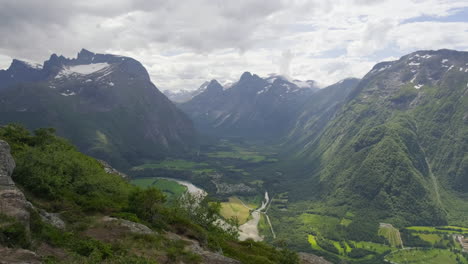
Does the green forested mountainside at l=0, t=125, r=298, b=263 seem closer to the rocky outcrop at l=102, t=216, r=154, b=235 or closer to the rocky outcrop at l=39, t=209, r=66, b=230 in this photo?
the rocky outcrop at l=102, t=216, r=154, b=235

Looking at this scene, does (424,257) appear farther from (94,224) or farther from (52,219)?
(52,219)

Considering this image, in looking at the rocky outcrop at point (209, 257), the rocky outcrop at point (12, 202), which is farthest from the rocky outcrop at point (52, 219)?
the rocky outcrop at point (209, 257)

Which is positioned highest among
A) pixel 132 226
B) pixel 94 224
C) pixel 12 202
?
pixel 12 202

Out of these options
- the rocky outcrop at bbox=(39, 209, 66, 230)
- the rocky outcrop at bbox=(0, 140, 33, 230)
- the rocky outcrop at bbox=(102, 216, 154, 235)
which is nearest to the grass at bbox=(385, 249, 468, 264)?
the rocky outcrop at bbox=(102, 216, 154, 235)

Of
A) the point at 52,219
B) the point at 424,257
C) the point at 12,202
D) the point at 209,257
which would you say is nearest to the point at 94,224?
the point at 52,219

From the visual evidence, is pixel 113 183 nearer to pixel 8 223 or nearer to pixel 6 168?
pixel 6 168
